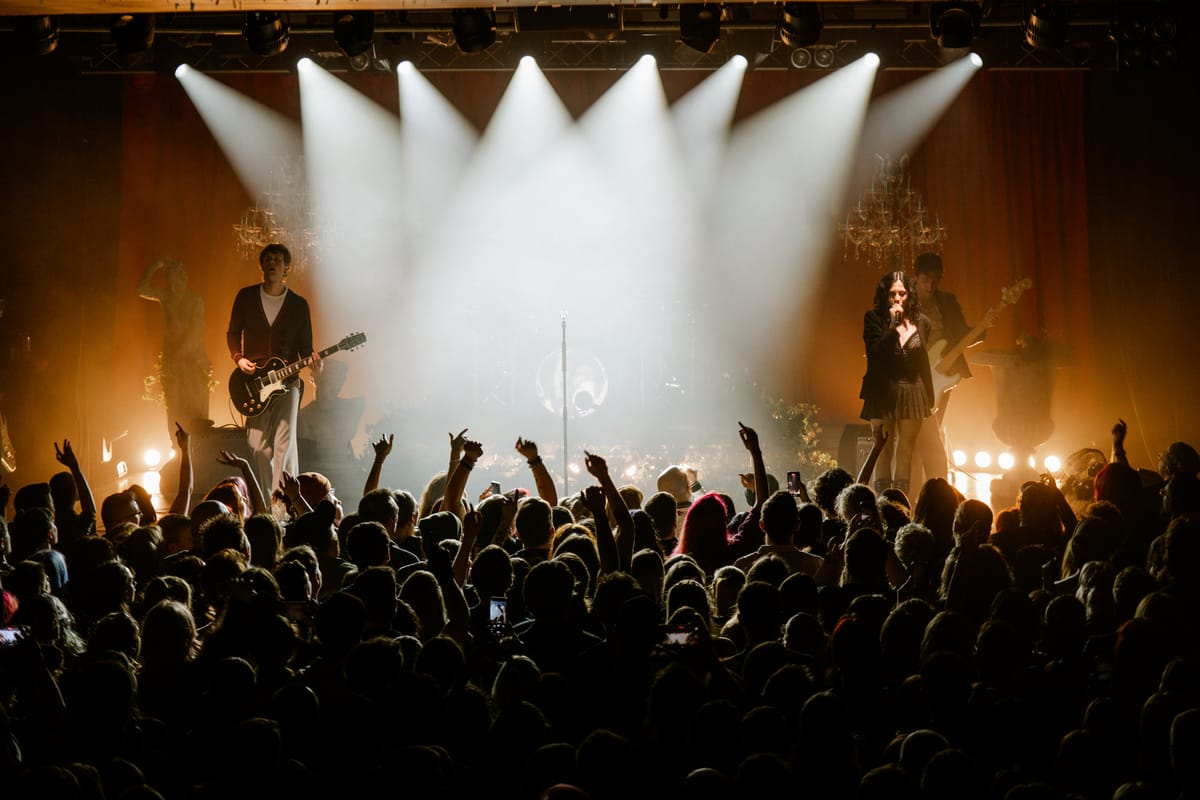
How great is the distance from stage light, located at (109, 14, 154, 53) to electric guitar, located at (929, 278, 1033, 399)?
694 cm

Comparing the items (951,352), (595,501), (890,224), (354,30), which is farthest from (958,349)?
(595,501)

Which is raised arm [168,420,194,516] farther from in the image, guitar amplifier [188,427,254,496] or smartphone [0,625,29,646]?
guitar amplifier [188,427,254,496]

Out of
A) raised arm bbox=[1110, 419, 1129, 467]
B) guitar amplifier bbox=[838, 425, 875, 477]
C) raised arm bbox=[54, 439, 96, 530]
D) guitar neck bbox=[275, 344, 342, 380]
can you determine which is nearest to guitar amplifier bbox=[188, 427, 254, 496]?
guitar neck bbox=[275, 344, 342, 380]

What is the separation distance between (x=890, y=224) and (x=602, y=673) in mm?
9116

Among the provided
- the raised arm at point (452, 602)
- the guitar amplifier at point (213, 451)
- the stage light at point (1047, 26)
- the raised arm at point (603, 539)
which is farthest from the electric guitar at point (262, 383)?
the raised arm at point (452, 602)

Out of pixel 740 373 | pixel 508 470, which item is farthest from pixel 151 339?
pixel 740 373

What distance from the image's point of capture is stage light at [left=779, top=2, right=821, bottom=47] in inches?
299

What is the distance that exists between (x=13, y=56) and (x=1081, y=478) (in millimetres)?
9709

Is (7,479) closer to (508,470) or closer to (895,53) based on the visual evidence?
(508,470)

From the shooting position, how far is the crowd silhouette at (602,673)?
233cm

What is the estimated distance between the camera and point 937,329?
1020cm

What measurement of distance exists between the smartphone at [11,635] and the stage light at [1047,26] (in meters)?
7.43

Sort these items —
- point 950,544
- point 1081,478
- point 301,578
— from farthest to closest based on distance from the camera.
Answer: point 1081,478
point 950,544
point 301,578

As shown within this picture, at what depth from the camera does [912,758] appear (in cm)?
235
